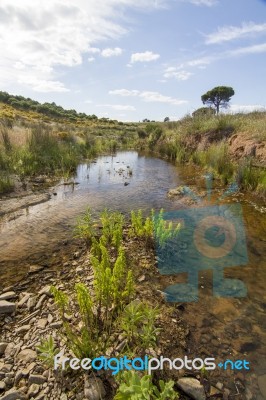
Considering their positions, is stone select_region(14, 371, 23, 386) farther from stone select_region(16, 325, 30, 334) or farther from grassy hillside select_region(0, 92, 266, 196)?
grassy hillside select_region(0, 92, 266, 196)

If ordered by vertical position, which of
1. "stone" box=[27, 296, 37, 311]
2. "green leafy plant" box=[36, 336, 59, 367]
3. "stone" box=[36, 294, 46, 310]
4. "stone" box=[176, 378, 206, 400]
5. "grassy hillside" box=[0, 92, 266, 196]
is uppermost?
"grassy hillside" box=[0, 92, 266, 196]

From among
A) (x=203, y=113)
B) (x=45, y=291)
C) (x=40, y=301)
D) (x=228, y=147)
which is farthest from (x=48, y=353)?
(x=203, y=113)

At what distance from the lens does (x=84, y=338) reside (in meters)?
1.92

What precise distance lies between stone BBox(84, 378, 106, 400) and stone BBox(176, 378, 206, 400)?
0.59 meters

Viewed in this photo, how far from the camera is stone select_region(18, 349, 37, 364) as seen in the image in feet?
6.68

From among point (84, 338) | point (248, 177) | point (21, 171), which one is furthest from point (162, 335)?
point (21, 171)

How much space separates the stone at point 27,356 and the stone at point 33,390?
224 millimetres

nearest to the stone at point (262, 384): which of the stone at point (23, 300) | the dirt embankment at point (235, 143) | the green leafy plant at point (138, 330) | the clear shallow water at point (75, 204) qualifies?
the green leafy plant at point (138, 330)

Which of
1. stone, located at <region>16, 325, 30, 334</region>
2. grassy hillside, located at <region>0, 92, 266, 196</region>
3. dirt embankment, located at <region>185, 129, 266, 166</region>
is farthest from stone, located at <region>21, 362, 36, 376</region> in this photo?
dirt embankment, located at <region>185, 129, 266, 166</region>

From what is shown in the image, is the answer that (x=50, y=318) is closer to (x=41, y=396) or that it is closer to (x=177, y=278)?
(x=41, y=396)

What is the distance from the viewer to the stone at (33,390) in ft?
5.87

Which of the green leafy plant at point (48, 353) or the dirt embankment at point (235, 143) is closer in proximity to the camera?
the green leafy plant at point (48, 353)

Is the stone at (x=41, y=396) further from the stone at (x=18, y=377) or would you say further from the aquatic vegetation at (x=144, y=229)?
the aquatic vegetation at (x=144, y=229)

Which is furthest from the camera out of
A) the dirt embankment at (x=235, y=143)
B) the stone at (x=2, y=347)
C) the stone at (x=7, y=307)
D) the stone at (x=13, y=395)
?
the dirt embankment at (x=235, y=143)
